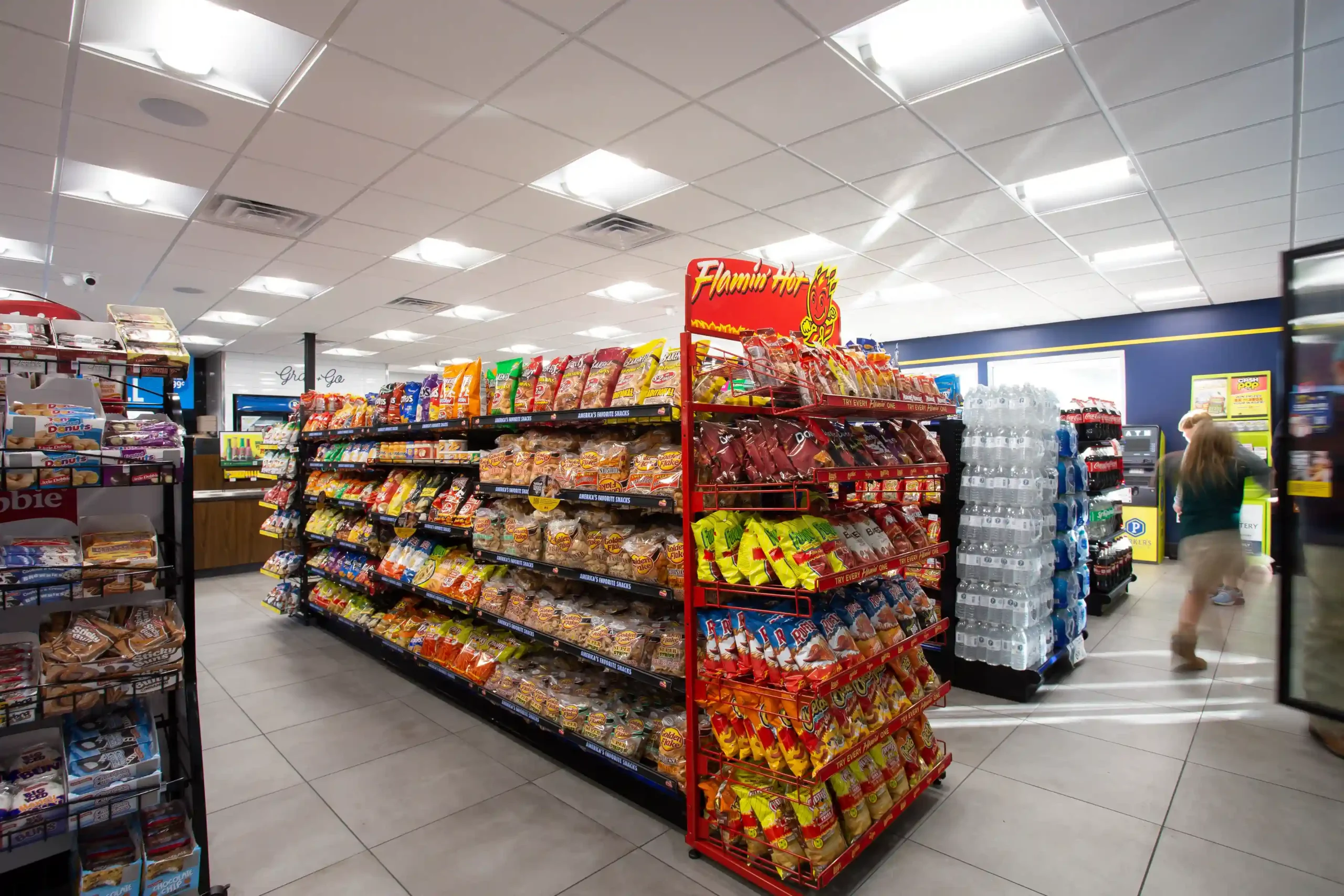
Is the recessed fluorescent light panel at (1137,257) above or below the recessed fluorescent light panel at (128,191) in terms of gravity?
below

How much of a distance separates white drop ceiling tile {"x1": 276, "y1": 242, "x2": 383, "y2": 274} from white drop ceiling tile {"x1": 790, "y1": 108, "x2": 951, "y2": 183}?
456 cm

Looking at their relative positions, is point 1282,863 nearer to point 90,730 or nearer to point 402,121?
point 90,730

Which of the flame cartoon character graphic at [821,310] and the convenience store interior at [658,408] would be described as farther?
the flame cartoon character graphic at [821,310]

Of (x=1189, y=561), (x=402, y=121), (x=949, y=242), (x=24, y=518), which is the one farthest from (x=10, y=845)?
(x=949, y=242)

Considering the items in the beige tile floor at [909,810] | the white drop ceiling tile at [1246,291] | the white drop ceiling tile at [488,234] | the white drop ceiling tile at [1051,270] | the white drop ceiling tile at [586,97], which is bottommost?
the beige tile floor at [909,810]

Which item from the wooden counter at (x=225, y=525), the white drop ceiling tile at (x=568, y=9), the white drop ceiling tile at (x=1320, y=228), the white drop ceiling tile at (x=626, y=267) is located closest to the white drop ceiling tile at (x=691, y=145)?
the white drop ceiling tile at (x=568, y=9)

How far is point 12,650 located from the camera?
1655 mm

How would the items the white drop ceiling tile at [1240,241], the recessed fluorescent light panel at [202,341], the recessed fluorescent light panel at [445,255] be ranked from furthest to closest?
the recessed fluorescent light panel at [202,341], the recessed fluorescent light panel at [445,255], the white drop ceiling tile at [1240,241]

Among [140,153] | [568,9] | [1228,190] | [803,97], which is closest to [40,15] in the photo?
[140,153]

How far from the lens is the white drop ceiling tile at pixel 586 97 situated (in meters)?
3.31

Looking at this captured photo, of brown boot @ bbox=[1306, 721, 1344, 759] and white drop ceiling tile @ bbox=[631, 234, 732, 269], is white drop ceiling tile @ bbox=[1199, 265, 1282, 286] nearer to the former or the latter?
white drop ceiling tile @ bbox=[631, 234, 732, 269]

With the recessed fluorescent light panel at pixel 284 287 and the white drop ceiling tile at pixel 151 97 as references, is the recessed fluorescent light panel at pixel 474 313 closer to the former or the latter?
the recessed fluorescent light panel at pixel 284 287

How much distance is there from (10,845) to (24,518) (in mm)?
844

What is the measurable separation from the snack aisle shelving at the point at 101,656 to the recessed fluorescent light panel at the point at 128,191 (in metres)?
3.80
